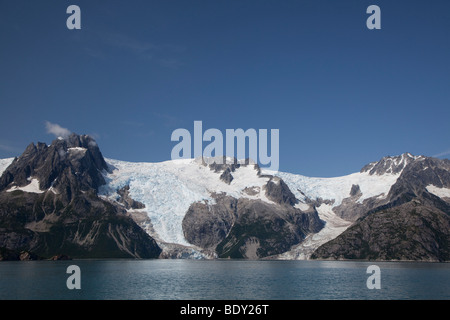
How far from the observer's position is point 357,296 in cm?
12056

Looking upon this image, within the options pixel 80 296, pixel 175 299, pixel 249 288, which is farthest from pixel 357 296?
pixel 80 296
